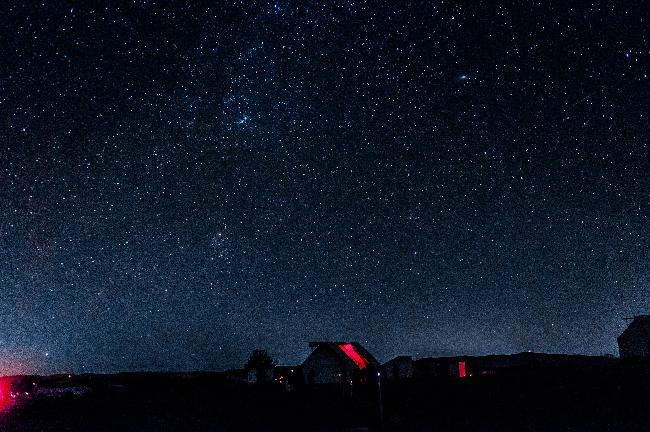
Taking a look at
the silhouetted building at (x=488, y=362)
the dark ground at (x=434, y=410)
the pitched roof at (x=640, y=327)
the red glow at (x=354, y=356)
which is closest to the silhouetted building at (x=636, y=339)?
the pitched roof at (x=640, y=327)

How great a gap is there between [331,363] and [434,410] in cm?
2120

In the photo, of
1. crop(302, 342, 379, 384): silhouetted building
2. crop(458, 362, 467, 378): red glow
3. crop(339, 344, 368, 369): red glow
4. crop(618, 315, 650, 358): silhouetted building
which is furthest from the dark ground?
crop(618, 315, 650, 358): silhouetted building

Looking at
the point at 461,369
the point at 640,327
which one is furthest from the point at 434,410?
the point at 640,327

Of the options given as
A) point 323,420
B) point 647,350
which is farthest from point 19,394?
point 647,350

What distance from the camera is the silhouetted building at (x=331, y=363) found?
4144cm

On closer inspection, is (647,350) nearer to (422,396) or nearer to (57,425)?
(422,396)

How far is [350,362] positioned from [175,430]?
23.0 m

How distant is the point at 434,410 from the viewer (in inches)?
843

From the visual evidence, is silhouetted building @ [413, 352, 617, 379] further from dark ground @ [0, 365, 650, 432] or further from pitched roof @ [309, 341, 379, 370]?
dark ground @ [0, 365, 650, 432]

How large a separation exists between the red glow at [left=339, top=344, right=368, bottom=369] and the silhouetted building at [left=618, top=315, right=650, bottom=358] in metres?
18.6

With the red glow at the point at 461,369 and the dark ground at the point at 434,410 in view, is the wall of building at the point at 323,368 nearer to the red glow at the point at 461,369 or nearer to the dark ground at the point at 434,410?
the red glow at the point at 461,369

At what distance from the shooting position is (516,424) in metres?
17.3

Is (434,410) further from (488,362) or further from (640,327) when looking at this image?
(488,362)

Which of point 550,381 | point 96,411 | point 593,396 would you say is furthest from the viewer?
point 96,411
